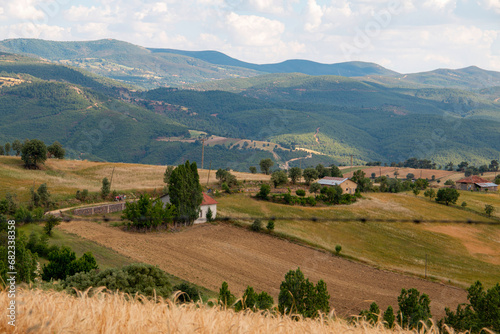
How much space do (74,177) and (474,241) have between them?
58.0 m

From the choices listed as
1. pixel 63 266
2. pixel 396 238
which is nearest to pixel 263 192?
pixel 396 238

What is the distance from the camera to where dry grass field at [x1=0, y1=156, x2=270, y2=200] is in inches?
2039

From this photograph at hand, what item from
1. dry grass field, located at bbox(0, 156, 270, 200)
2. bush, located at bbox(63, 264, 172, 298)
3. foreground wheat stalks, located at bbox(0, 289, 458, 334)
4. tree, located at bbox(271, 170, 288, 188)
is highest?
foreground wheat stalks, located at bbox(0, 289, 458, 334)

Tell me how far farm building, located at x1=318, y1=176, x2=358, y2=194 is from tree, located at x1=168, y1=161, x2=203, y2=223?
29.5 meters

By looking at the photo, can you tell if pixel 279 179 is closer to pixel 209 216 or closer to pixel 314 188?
pixel 314 188

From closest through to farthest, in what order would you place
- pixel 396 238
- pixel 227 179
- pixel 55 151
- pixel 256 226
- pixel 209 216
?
pixel 256 226 → pixel 209 216 → pixel 396 238 → pixel 227 179 → pixel 55 151

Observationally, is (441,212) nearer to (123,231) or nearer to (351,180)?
(351,180)

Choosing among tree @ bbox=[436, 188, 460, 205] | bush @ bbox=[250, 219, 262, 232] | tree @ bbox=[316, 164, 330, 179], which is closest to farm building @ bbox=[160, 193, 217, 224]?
bush @ bbox=[250, 219, 262, 232]

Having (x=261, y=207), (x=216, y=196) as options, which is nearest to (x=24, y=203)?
(x=216, y=196)

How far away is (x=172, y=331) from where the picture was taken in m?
4.03

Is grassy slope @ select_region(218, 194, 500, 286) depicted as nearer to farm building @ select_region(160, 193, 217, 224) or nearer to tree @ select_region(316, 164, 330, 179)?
farm building @ select_region(160, 193, 217, 224)

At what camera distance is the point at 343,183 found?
228 feet

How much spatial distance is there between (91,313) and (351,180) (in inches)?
2791

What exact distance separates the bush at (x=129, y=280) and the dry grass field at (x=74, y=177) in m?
33.8
